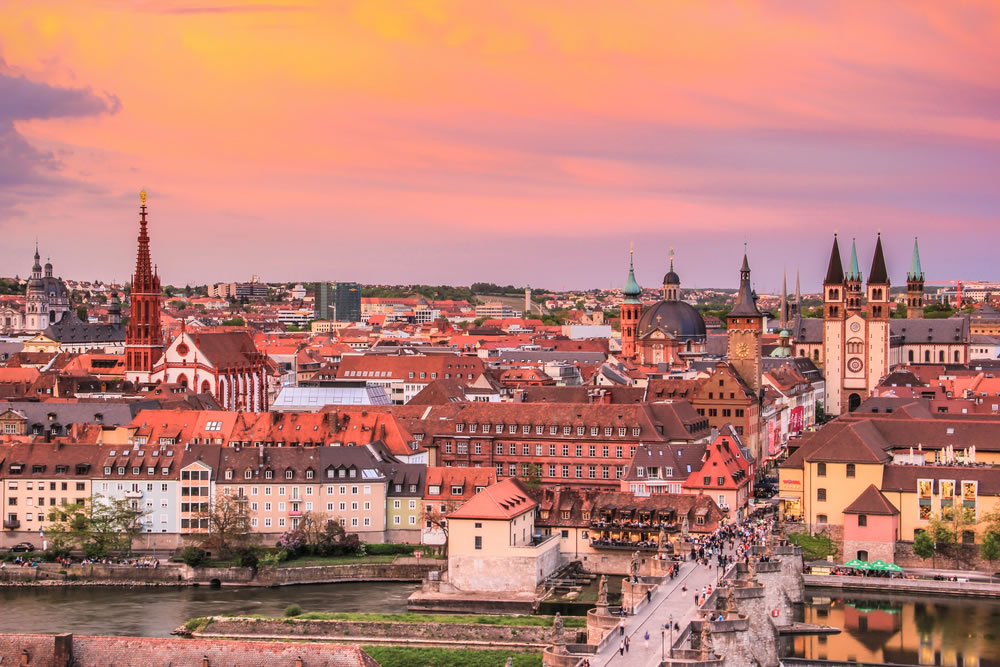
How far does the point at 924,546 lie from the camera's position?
3125 inches

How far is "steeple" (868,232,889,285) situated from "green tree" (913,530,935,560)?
92.3 meters

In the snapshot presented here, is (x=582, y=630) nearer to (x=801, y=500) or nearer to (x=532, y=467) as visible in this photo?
(x=801, y=500)

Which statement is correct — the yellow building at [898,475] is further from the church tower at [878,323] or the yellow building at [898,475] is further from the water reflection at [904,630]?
the church tower at [878,323]

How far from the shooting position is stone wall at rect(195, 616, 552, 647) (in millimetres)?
66812

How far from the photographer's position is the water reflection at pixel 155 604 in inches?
2781

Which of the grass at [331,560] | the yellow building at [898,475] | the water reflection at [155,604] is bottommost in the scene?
the water reflection at [155,604]

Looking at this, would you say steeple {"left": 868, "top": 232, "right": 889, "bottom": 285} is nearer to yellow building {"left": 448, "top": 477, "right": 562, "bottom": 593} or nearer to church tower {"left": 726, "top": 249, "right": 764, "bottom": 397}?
church tower {"left": 726, "top": 249, "right": 764, "bottom": 397}

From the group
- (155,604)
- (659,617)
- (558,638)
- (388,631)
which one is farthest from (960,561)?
(155,604)

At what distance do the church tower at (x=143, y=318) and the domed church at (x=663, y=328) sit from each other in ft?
173

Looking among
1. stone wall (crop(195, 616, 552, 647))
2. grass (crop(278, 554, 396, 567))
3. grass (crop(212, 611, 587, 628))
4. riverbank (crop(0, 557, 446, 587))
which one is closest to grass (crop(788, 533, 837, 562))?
grass (crop(212, 611, 587, 628))

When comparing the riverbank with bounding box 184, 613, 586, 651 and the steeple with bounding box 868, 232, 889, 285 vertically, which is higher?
the steeple with bounding box 868, 232, 889, 285

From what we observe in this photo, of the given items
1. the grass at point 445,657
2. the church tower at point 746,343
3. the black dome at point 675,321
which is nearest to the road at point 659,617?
the grass at point 445,657

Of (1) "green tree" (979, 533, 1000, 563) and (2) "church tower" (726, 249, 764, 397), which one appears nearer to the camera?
(1) "green tree" (979, 533, 1000, 563)

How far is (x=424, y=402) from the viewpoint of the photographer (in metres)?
114
